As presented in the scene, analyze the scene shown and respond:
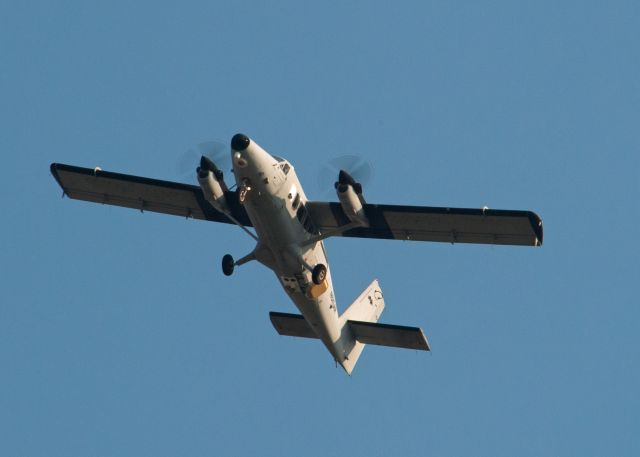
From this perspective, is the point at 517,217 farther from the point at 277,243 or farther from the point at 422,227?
the point at 277,243

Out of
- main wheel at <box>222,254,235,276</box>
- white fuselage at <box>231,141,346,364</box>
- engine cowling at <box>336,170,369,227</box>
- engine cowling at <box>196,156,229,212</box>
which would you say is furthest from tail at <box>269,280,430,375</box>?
engine cowling at <box>196,156,229,212</box>

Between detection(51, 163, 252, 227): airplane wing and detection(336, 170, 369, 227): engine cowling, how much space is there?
14.1 ft

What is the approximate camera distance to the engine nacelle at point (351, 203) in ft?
100

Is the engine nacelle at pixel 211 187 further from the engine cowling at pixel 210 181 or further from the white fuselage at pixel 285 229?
the white fuselage at pixel 285 229

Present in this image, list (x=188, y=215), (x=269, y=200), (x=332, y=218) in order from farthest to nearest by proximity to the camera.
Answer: (x=188, y=215), (x=332, y=218), (x=269, y=200)

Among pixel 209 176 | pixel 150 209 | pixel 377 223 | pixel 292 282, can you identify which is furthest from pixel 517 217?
pixel 150 209

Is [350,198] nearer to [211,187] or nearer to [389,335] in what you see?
[211,187]

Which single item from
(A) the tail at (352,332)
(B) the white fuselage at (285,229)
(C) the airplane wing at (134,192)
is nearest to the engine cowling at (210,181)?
(B) the white fuselage at (285,229)

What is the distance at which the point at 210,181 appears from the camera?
31.4 meters

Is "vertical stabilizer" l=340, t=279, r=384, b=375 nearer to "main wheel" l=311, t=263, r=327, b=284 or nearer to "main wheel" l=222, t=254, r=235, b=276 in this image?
"main wheel" l=311, t=263, r=327, b=284

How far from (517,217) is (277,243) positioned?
6.43 meters

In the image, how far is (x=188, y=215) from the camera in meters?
34.2

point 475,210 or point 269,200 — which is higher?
point 475,210

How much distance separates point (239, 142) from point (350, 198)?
3559 mm
